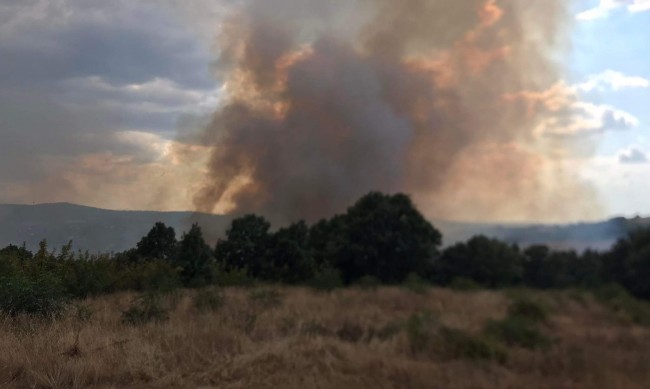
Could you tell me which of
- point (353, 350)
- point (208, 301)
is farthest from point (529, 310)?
point (208, 301)

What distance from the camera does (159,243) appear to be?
25078mm

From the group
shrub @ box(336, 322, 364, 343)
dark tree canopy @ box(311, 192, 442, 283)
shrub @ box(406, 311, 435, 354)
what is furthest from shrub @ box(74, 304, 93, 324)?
dark tree canopy @ box(311, 192, 442, 283)

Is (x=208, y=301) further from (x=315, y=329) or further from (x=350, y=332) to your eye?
(x=350, y=332)

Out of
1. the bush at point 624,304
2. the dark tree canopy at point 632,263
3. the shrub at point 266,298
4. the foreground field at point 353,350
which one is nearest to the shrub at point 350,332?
the foreground field at point 353,350

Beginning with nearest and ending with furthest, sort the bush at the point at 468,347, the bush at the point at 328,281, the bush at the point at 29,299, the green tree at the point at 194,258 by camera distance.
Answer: the bush at the point at 468,347 → the bush at the point at 29,299 → the bush at the point at 328,281 → the green tree at the point at 194,258

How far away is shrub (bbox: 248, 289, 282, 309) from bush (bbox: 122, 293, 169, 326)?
294 centimetres

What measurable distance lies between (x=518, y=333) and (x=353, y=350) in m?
2.47

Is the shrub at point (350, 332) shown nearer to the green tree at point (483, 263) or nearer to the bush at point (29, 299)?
the green tree at point (483, 263)

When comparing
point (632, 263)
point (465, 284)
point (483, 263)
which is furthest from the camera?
point (465, 284)

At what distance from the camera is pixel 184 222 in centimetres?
2491

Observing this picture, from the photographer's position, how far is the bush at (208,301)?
14.3m

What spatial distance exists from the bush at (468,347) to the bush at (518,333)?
316mm

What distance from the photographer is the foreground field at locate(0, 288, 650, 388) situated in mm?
7199

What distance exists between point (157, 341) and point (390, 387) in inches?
174
